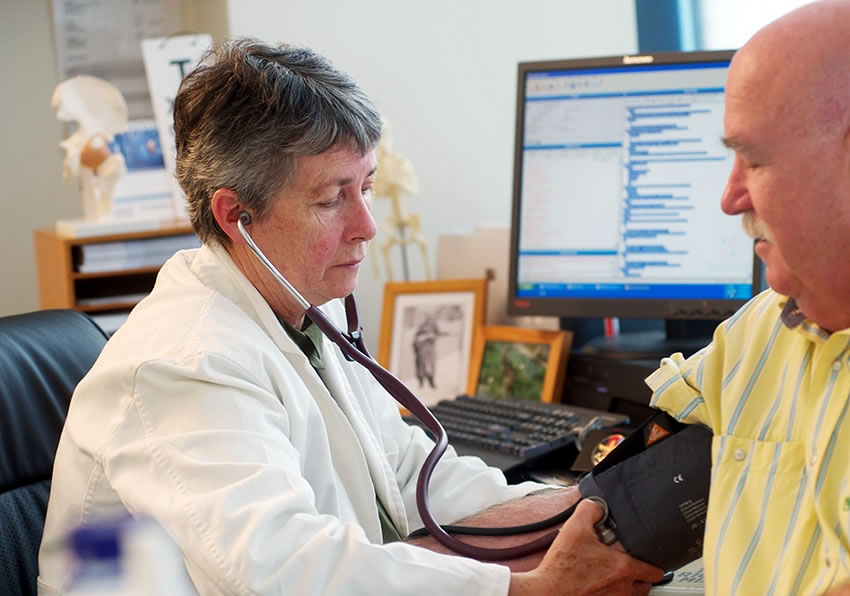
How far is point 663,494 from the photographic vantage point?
122 centimetres

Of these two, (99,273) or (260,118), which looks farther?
(99,273)

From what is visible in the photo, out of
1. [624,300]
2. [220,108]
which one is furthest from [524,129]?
[220,108]

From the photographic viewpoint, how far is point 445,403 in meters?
1.95

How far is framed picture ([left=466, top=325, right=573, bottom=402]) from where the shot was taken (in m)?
1.99

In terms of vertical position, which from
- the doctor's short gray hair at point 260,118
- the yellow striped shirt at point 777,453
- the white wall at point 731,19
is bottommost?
the yellow striped shirt at point 777,453

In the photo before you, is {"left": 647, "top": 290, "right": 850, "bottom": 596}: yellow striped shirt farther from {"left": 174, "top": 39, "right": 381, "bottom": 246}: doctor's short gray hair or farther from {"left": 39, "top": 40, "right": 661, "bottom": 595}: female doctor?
{"left": 174, "top": 39, "right": 381, "bottom": 246}: doctor's short gray hair

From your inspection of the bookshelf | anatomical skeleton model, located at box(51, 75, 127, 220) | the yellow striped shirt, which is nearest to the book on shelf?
the bookshelf

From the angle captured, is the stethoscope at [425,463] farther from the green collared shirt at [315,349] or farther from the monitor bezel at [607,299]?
the monitor bezel at [607,299]

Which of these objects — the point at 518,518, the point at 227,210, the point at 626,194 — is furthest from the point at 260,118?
the point at 626,194

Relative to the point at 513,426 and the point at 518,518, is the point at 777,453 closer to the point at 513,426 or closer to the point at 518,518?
the point at 518,518

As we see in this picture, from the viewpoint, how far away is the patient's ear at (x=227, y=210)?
1.36 meters

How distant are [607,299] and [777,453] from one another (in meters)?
0.98

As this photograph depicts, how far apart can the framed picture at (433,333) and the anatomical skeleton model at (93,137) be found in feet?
2.90

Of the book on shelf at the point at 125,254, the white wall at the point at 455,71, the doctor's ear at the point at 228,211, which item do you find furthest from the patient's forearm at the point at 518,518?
the white wall at the point at 455,71
